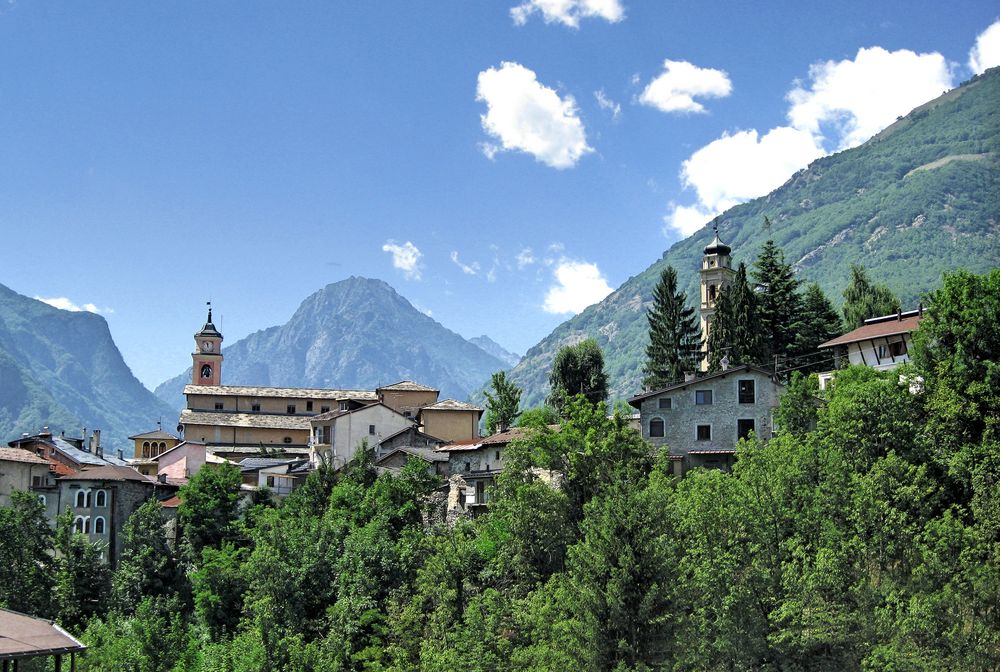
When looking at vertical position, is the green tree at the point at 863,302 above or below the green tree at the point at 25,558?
above

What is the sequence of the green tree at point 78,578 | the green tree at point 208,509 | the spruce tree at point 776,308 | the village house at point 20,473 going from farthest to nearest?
the village house at point 20,473 < the green tree at point 208,509 < the spruce tree at point 776,308 < the green tree at point 78,578

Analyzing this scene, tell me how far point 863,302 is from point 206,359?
83.6m

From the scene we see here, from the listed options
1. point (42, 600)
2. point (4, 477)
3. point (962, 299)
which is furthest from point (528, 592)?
point (4, 477)

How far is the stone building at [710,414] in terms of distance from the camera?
205ft

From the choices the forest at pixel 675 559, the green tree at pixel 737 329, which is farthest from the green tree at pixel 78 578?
the green tree at pixel 737 329

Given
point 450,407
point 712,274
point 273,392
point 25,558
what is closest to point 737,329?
point 450,407

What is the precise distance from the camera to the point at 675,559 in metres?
44.5

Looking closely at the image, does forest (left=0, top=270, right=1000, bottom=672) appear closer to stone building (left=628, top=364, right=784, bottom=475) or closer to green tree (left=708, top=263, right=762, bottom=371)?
stone building (left=628, top=364, right=784, bottom=475)

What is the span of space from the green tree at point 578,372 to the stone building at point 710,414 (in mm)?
29246

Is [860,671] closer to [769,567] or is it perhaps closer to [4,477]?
[769,567]

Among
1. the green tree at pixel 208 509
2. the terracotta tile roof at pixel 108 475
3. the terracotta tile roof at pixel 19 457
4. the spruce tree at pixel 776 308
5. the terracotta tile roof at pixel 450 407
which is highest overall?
the spruce tree at pixel 776 308

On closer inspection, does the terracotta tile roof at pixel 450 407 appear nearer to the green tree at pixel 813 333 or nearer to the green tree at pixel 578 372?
the green tree at pixel 578 372

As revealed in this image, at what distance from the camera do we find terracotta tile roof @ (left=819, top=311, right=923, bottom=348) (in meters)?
61.1

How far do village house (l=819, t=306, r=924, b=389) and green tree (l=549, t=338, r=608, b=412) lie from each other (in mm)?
30201
